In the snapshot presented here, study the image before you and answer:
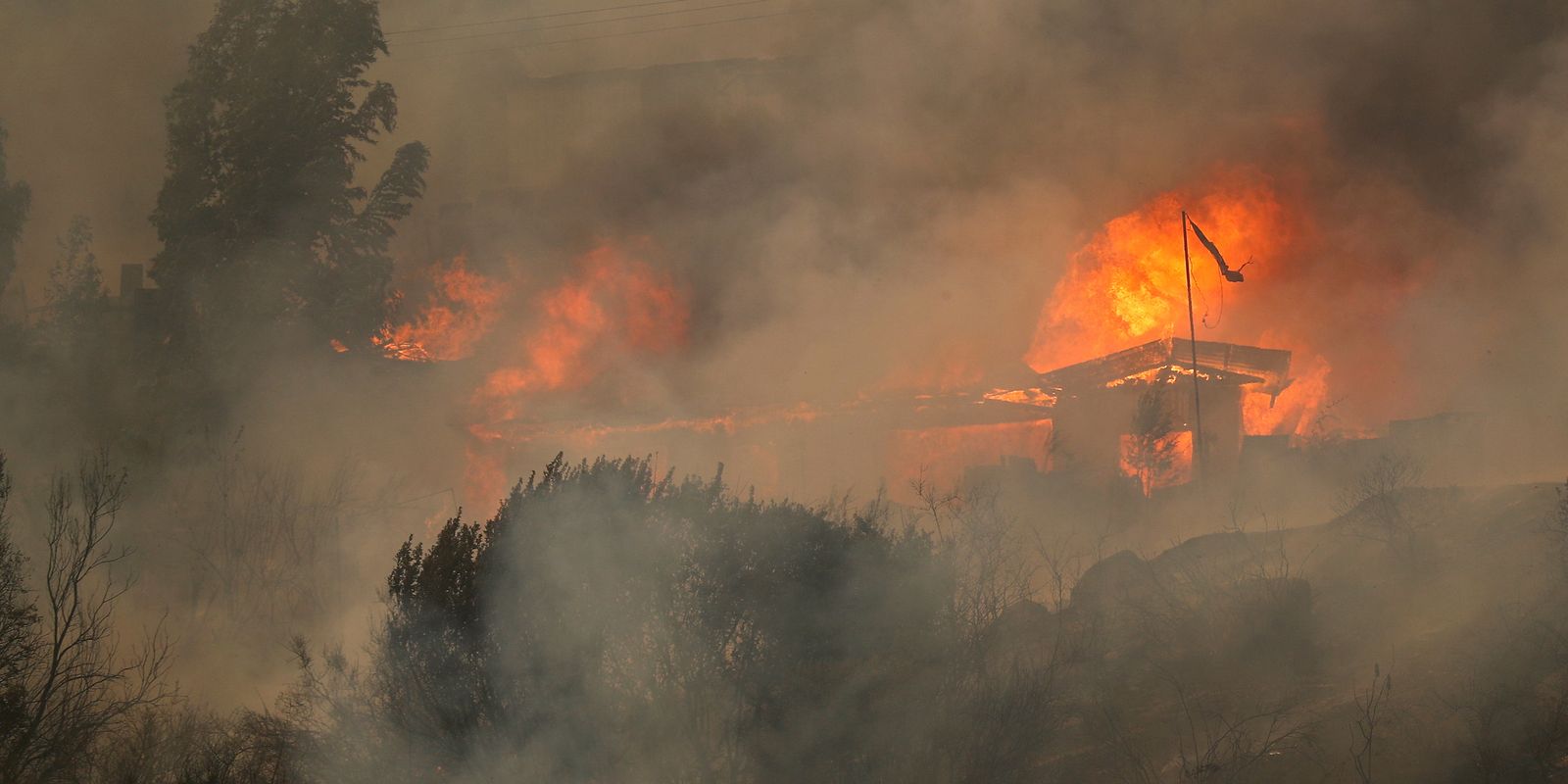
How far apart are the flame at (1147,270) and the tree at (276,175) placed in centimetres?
1917

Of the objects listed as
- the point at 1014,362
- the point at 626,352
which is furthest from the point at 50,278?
the point at 1014,362

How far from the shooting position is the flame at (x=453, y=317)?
37.8m

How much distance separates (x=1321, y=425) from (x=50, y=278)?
32723mm

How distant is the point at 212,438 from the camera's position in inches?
1219

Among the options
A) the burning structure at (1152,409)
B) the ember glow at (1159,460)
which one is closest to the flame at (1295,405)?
the burning structure at (1152,409)

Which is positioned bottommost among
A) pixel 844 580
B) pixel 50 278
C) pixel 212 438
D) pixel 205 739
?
pixel 205 739

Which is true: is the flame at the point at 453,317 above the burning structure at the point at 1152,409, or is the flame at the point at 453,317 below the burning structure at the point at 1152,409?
above

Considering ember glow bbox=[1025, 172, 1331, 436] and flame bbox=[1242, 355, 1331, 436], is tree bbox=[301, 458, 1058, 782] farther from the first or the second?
ember glow bbox=[1025, 172, 1331, 436]

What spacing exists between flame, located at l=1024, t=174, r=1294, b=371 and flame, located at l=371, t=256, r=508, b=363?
15424 mm

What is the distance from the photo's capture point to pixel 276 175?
3186 centimetres

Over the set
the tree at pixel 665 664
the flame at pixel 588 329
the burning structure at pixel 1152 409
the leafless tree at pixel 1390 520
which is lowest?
the tree at pixel 665 664

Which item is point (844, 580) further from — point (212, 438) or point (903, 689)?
point (212, 438)

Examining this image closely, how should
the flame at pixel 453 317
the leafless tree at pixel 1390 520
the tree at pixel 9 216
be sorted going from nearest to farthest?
the leafless tree at pixel 1390 520
the tree at pixel 9 216
the flame at pixel 453 317

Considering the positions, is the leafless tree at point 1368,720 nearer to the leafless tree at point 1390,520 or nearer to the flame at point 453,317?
the leafless tree at point 1390,520
